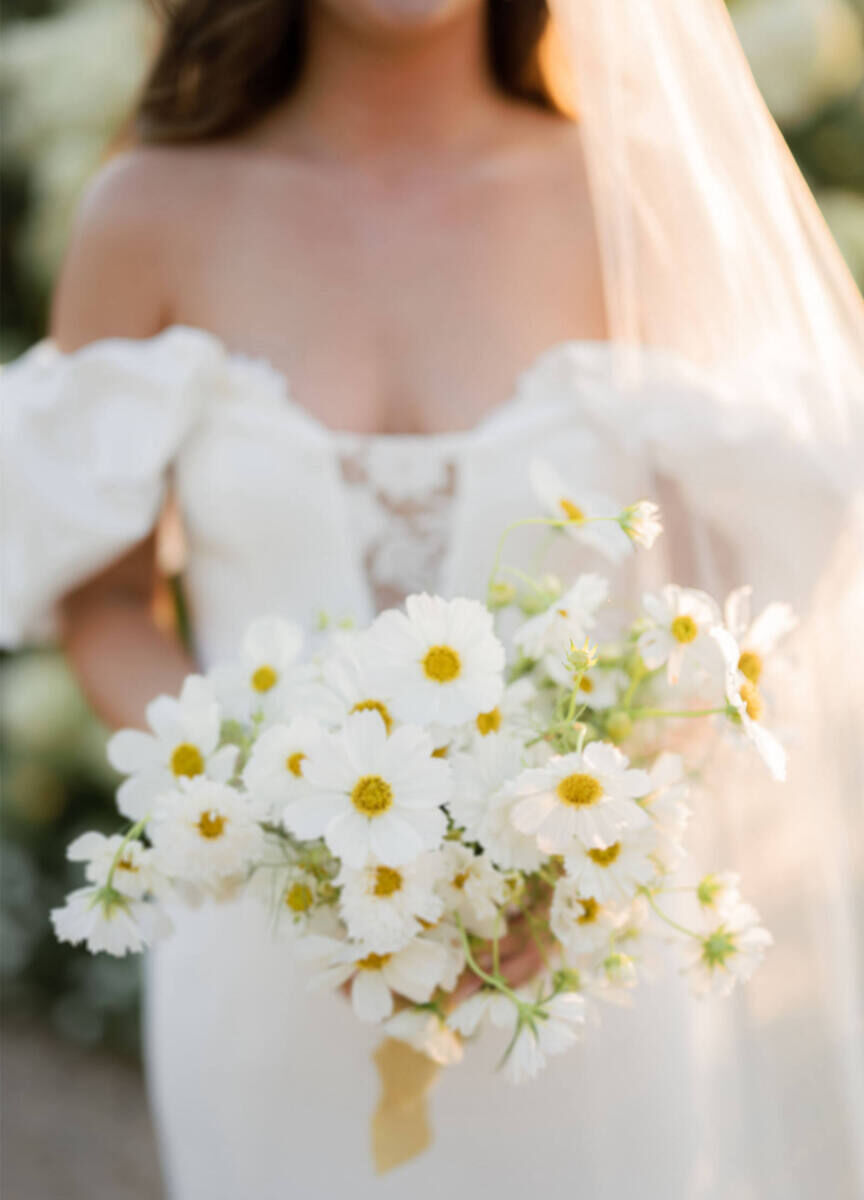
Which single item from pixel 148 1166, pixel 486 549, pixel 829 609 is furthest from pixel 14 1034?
pixel 829 609

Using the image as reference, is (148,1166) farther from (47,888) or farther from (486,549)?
(486,549)

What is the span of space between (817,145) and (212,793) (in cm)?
188

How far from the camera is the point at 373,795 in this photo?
533mm

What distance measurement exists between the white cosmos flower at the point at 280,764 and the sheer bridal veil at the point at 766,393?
1.45 ft

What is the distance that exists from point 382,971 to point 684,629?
0.23 metres

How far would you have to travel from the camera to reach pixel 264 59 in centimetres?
116

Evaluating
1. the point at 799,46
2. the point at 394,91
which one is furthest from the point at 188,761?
the point at 799,46

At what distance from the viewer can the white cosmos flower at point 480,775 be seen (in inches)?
22.2

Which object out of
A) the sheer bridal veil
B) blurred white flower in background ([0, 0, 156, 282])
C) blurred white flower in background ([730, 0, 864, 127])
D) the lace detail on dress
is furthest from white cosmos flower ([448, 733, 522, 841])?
blurred white flower in background ([0, 0, 156, 282])

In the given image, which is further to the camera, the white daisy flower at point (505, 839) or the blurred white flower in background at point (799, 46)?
the blurred white flower in background at point (799, 46)

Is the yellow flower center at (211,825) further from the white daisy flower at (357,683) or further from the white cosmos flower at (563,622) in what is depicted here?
the white cosmos flower at (563,622)

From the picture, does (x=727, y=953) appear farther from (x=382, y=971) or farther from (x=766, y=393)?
(x=766, y=393)

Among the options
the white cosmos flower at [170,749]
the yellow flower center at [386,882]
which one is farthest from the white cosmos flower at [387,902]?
the white cosmos flower at [170,749]

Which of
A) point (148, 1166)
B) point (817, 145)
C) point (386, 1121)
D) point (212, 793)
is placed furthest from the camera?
point (148, 1166)
